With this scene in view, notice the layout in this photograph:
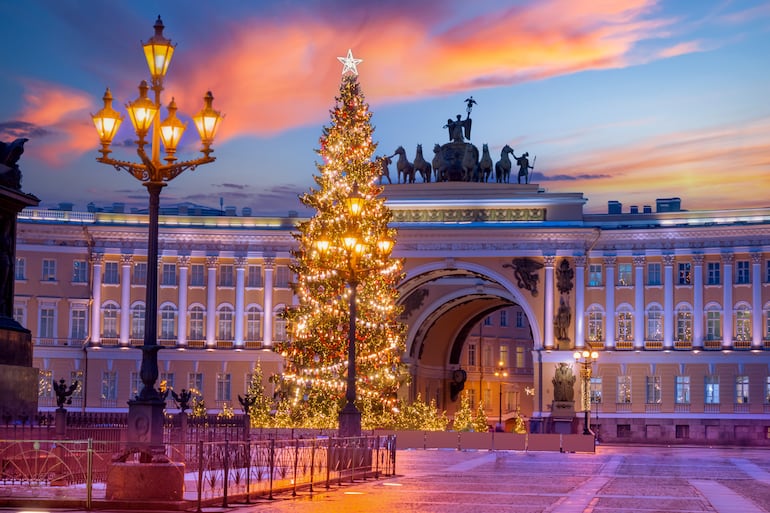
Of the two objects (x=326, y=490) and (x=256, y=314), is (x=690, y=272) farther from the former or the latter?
(x=326, y=490)

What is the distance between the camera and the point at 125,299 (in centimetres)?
9044

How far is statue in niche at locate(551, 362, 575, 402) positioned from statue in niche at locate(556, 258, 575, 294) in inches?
187

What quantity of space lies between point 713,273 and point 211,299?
31.1m

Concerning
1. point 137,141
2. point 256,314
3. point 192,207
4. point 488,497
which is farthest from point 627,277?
point 137,141

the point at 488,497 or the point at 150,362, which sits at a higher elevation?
the point at 150,362

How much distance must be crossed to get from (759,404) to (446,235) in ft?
69.3

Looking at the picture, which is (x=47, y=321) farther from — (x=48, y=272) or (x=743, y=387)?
(x=743, y=387)

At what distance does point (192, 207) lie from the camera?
319 ft

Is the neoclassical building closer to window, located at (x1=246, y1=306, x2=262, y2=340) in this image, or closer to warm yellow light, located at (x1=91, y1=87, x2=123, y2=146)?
window, located at (x1=246, y1=306, x2=262, y2=340)

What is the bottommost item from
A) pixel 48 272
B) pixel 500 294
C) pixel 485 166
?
pixel 500 294

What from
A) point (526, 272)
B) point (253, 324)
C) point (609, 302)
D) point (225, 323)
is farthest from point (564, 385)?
point (225, 323)

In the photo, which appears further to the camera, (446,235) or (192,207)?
(192,207)

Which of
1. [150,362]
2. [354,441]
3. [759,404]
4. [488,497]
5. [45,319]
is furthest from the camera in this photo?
[45,319]

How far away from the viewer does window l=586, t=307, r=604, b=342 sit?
8762 cm
